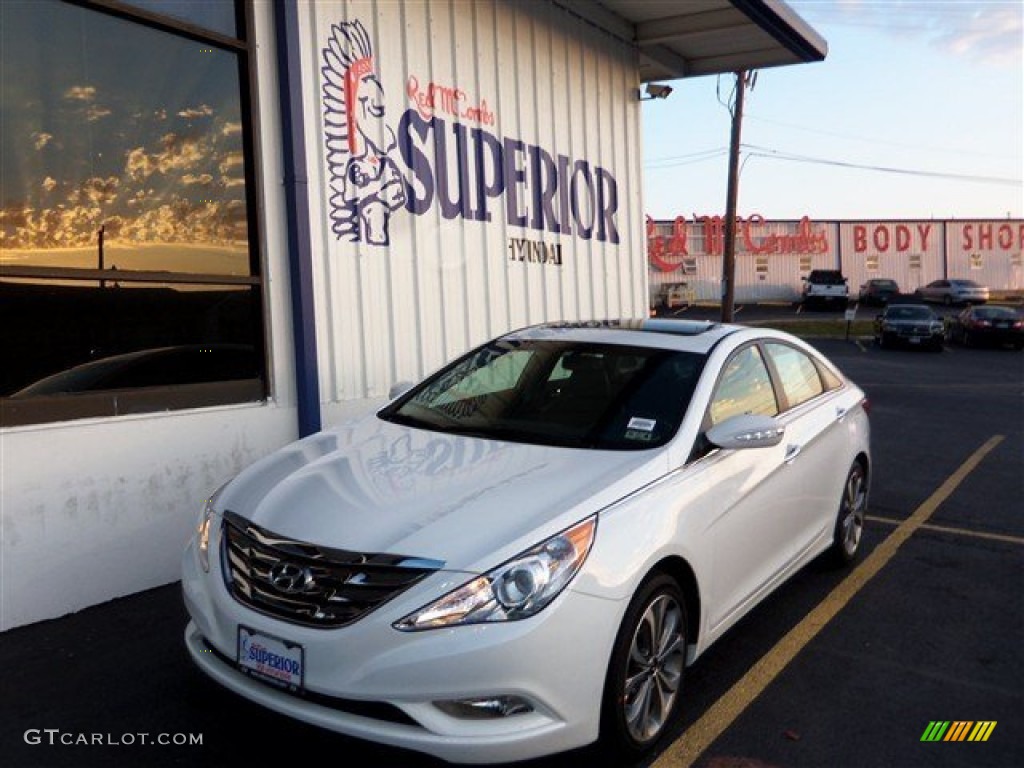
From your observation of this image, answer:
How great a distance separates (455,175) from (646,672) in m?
5.47

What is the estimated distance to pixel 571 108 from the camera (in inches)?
375

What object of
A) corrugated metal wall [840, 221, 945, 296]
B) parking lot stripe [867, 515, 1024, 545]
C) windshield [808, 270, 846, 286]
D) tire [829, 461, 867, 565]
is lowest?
parking lot stripe [867, 515, 1024, 545]

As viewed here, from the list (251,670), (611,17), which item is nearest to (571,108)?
(611,17)

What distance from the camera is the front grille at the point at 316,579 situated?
9.23ft

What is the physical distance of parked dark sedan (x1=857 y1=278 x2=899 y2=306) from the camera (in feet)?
160

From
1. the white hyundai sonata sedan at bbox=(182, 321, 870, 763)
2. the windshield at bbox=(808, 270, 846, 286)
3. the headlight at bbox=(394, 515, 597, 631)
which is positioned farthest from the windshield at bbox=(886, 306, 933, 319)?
the headlight at bbox=(394, 515, 597, 631)

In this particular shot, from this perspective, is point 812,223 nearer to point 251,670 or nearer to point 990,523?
point 990,523

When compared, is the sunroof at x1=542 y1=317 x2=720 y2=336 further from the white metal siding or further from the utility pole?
the white metal siding

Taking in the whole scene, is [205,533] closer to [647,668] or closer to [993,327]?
[647,668]

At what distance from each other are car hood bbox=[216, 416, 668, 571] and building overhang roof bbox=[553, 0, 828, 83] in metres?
6.96

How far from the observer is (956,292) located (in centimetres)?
4875

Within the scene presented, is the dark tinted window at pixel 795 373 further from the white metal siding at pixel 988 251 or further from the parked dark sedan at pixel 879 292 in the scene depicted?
the white metal siding at pixel 988 251

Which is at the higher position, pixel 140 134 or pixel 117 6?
pixel 117 6

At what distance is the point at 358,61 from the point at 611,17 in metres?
4.48
